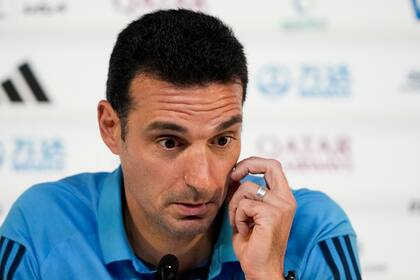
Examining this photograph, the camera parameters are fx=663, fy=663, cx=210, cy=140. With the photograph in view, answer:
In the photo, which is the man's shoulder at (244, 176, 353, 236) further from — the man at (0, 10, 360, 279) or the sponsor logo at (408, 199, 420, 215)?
the sponsor logo at (408, 199, 420, 215)

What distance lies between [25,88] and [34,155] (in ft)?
0.99

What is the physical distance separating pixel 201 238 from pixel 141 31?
552mm

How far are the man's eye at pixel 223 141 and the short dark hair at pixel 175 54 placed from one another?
0.44 feet

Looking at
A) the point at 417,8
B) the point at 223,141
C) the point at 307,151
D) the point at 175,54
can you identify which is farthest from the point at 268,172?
the point at 417,8

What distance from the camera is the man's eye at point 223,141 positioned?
1.54 metres

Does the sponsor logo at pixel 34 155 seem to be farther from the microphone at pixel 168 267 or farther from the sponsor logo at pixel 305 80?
the microphone at pixel 168 267

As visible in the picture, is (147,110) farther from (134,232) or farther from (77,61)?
(77,61)

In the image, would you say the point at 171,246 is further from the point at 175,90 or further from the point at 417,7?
the point at 417,7

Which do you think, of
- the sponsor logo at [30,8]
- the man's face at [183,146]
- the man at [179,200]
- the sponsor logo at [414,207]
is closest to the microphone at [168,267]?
the man at [179,200]

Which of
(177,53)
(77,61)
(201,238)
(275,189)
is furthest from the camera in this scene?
(77,61)

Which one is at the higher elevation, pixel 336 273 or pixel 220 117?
pixel 220 117

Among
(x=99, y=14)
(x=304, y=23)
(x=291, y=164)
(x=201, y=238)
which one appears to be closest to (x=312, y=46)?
(x=304, y=23)

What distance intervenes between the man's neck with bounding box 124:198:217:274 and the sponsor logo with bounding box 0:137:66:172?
125 cm

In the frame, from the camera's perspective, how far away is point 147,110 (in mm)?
1532
